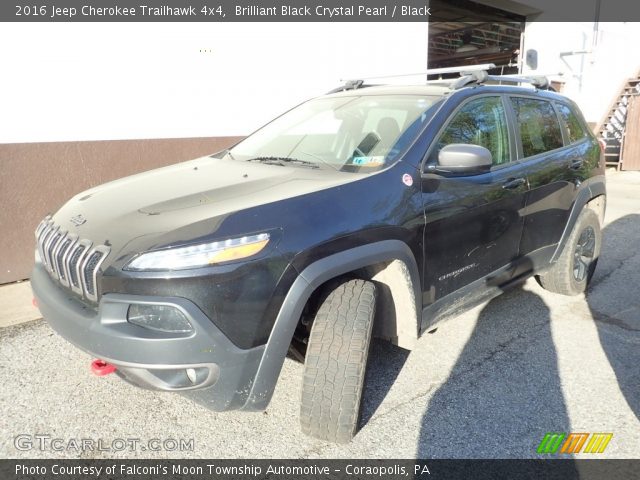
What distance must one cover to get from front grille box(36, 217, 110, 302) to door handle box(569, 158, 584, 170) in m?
3.46

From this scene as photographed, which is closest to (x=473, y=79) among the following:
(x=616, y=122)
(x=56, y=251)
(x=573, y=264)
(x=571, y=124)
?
(x=571, y=124)

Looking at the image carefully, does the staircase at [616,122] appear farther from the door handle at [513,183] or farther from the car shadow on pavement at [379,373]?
the car shadow on pavement at [379,373]

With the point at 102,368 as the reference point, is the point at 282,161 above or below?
above

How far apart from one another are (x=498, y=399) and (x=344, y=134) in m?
1.83

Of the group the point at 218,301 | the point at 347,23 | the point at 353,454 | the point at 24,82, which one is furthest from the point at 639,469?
the point at 347,23

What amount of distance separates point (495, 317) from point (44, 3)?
4.91 meters

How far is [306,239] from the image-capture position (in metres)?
2.11

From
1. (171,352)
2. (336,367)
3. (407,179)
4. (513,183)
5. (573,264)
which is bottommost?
(573,264)

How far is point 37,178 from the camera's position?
14.9 feet

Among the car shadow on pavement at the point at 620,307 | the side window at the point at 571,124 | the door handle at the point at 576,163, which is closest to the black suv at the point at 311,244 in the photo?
the door handle at the point at 576,163

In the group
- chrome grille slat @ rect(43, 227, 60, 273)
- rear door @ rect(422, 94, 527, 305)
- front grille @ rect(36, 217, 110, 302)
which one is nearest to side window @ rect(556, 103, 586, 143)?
rear door @ rect(422, 94, 527, 305)

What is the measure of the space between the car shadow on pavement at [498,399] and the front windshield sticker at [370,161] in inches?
53.9

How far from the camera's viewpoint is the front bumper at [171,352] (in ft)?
6.26

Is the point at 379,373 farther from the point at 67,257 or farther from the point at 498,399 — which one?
the point at 67,257
